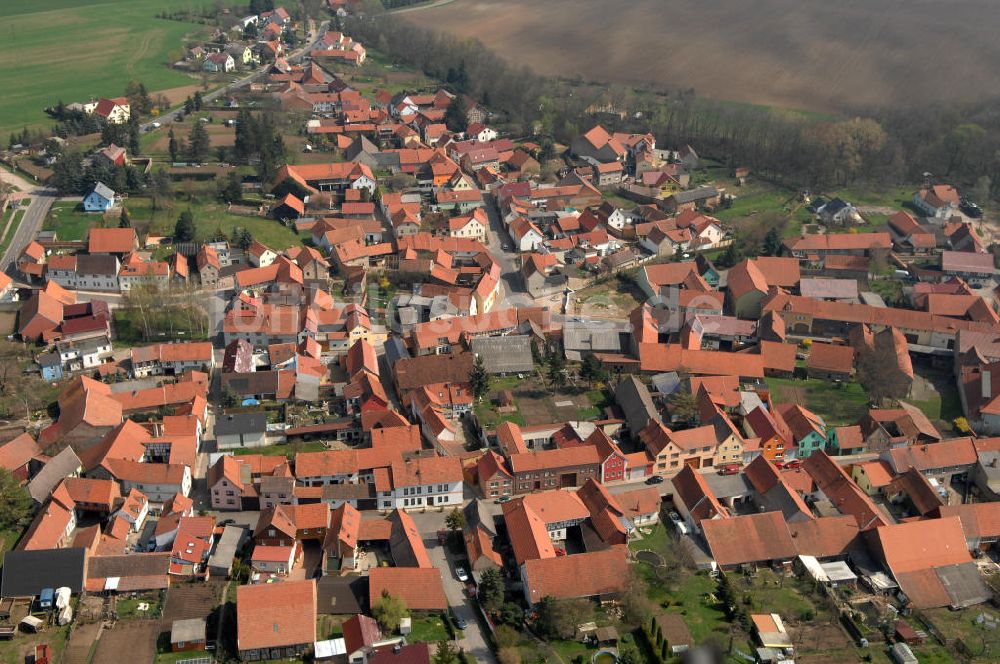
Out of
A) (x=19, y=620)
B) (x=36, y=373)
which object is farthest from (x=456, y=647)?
(x=36, y=373)

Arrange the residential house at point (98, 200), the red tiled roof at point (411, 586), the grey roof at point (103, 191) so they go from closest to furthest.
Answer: the red tiled roof at point (411, 586) < the residential house at point (98, 200) < the grey roof at point (103, 191)

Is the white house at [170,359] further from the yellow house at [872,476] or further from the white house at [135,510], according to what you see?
the yellow house at [872,476]

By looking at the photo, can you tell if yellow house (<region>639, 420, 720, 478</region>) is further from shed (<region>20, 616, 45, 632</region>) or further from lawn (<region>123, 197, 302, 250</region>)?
lawn (<region>123, 197, 302, 250</region>)

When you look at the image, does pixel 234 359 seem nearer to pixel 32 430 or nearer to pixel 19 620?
pixel 32 430

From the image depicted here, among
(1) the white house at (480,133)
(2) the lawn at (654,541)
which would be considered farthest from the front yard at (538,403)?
(1) the white house at (480,133)

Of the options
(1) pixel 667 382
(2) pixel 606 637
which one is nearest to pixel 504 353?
(1) pixel 667 382

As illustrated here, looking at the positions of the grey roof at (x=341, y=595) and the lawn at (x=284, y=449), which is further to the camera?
the lawn at (x=284, y=449)

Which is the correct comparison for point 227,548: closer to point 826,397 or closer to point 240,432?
point 240,432
